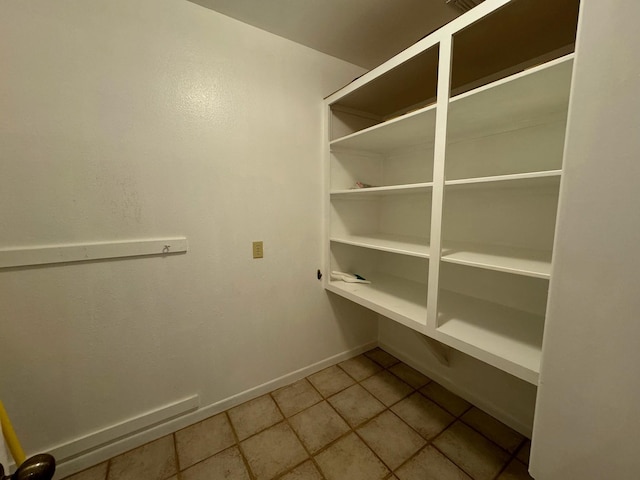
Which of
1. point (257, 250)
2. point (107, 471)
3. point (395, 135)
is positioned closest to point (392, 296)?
point (257, 250)

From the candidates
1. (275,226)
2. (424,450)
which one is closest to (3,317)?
(275,226)

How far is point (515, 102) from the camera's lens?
3.40ft

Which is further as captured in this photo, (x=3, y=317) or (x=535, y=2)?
(x=3, y=317)

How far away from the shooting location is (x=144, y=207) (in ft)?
3.97

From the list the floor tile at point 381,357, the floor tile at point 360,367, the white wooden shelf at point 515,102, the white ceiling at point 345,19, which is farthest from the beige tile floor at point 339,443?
the white ceiling at point 345,19

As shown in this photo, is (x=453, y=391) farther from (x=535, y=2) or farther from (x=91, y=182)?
(x=91, y=182)

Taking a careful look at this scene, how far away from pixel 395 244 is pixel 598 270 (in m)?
0.98

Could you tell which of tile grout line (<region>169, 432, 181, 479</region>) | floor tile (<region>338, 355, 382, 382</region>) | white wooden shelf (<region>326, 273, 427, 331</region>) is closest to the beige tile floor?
tile grout line (<region>169, 432, 181, 479</region>)

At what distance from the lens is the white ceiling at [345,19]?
123cm

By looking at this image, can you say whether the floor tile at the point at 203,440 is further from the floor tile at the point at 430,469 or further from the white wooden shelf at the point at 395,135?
the white wooden shelf at the point at 395,135

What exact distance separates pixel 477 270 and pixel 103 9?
2.30 m

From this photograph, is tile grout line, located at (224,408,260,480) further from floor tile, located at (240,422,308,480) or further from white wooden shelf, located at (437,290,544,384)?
white wooden shelf, located at (437,290,544,384)

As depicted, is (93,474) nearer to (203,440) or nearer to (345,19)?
(203,440)

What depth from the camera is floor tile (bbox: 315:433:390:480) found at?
1153mm
